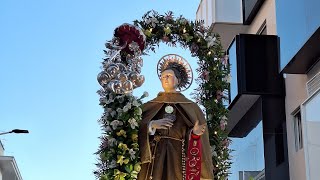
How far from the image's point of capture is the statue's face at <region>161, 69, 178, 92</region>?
866 cm

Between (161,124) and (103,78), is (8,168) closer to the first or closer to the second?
(103,78)

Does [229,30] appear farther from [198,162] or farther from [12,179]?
[12,179]

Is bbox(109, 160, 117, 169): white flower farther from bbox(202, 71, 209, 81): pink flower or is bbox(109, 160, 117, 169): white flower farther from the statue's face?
bbox(202, 71, 209, 81): pink flower

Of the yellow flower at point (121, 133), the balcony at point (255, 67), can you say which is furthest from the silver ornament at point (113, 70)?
the balcony at point (255, 67)

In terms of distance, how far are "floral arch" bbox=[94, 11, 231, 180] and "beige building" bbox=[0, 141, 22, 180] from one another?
106 ft

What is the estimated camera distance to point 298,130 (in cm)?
1741

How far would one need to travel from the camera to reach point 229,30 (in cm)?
2216

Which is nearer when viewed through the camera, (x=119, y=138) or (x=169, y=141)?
(x=119, y=138)

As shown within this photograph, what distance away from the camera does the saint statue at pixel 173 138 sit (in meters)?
8.19

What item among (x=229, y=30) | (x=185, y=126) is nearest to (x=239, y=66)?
(x=229, y=30)

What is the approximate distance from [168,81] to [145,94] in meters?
0.47

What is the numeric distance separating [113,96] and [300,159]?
953 centimetres

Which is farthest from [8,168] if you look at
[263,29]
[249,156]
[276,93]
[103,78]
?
[103,78]

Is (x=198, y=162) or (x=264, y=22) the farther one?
(x=264, y=22)
